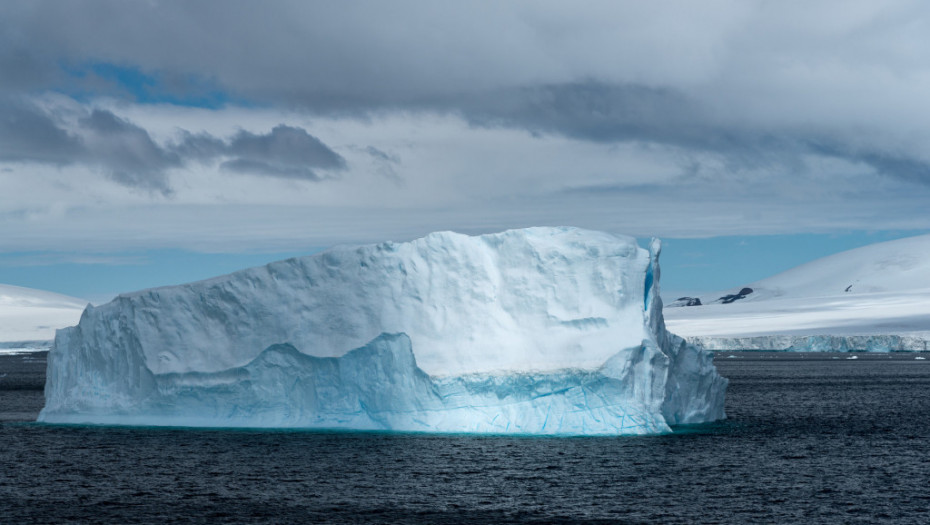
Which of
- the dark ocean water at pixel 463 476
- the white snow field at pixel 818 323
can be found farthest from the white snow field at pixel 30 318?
the dark ocean water at pixel 463 476

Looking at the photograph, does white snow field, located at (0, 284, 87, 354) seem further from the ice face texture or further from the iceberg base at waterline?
the iceberg base at waterline

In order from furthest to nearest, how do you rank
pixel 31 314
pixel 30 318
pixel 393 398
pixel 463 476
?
1. pixel 31 314
2. pixel 30 318
3. pixel 393 398
4. pixel 463 476

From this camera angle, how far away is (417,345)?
85.2ft

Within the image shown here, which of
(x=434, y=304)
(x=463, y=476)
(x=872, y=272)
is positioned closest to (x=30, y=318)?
(x=434, y=304)

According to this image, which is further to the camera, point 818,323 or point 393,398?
point 818,323

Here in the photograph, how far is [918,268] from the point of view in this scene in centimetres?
17262

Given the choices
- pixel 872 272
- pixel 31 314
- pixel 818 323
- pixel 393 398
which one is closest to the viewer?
pixel 393 398

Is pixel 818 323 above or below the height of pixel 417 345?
above

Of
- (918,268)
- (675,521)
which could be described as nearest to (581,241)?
(675,521)

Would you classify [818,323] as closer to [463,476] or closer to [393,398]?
[393,398]

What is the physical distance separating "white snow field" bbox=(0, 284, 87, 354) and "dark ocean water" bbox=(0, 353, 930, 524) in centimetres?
8839

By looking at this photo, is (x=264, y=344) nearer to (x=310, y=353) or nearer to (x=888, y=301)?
(x=310, y=353)

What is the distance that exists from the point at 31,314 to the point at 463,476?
4254 inches

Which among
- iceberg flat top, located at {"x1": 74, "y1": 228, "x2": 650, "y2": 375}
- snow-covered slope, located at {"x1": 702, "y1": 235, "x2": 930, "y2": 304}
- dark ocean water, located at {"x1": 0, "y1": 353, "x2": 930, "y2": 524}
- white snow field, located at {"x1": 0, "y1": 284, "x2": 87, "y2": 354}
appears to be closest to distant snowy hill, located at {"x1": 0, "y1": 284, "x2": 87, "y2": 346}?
white snow field, located at {"x1": 0, "y1": 284, "x2": 87, "y2": 354}
